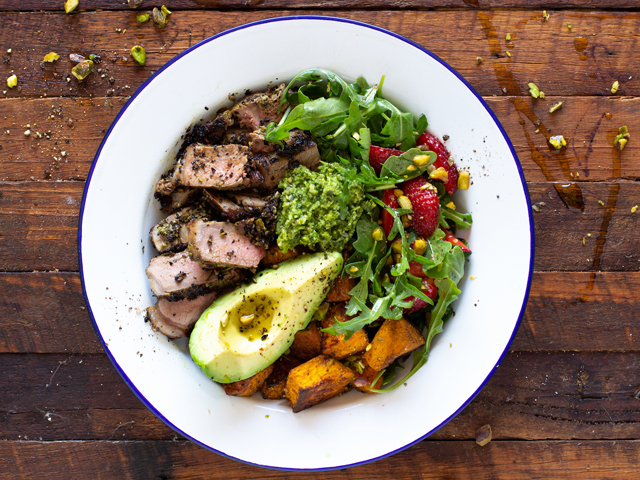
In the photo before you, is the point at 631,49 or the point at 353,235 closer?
the point at 353,235

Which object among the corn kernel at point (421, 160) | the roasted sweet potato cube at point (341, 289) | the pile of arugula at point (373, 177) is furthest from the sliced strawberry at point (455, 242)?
the roasted sweet potato cube at point (341, 289)

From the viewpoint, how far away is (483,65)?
209 centimetres

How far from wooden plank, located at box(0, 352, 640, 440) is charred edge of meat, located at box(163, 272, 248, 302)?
0.73 meters

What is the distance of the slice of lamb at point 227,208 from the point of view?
1744mm

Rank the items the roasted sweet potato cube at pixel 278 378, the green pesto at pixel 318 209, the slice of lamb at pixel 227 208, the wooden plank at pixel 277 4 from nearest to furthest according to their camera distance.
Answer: the green pesto at pixel 318 209 < the slice of lamb at pixel 227 208 < the roasted sweet potato cube at pixel 278 378 < the wooden plank at pixel 277 4

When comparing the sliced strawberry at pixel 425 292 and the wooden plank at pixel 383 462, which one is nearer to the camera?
the sliced strawberry at pixel 425 292

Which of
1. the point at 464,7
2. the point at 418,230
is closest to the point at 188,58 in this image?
the point at 418,230

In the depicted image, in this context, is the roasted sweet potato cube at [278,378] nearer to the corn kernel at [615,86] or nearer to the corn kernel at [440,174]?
the corn kernel at [440,174]

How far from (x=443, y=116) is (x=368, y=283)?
2.60ft

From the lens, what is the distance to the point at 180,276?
5.67 feet

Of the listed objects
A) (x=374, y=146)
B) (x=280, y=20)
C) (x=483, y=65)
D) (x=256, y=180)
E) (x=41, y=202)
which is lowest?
(x=41, y=202)

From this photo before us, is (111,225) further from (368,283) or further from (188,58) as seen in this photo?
(368,283)

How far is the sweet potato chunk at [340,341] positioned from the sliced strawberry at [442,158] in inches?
27.7

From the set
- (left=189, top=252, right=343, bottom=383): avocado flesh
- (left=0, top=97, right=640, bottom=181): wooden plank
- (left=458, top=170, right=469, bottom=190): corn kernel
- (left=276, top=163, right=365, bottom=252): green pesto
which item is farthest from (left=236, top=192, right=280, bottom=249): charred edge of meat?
(left=0, top=97, right=640, bottom=181): wooden plank
